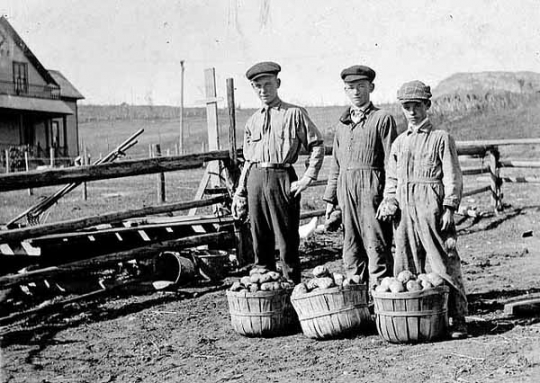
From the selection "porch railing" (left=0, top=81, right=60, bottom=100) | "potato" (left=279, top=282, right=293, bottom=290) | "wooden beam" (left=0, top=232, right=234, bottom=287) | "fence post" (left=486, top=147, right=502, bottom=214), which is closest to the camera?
"potato" (left=279, top=282, right=293, bottom=290)

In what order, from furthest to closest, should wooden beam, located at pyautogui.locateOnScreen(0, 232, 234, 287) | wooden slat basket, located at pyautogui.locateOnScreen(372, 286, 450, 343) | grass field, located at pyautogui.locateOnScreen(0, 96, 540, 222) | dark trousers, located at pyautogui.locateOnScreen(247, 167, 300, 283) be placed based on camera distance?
1. grass field, located at pyautogui.locateOnScreen(0, 96, 540, 222)
2. wooden beam, located at pyautogui.locateOnScreen(0, 232, 234, 287)
3. dark trousers, located at pyautogui.locateOnScreen(247, 167, 300, 283)
4. wooden slat basket, located at pyautogui.locateOnScreen(372, 286, 450, 343)

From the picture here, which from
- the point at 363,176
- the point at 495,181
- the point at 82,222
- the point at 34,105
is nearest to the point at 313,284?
the point at 363,176

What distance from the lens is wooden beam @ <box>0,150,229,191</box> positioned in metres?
6.50

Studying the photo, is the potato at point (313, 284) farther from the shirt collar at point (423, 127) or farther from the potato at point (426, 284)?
the shirt collar at point (423, 127)

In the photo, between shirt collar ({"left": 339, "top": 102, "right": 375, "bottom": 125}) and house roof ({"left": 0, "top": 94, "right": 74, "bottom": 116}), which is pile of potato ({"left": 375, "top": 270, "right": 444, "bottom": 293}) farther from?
house roof ({"left": 0, "top": 94, "right": 74, "bottom": 116})

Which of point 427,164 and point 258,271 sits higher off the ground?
point 427,164

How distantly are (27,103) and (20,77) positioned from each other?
2.21 metres

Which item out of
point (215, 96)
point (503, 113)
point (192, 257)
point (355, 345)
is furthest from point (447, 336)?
point (503, 113)

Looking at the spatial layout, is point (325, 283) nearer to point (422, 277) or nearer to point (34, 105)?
point (422, 277)

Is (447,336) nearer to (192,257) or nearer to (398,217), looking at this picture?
(398,217)

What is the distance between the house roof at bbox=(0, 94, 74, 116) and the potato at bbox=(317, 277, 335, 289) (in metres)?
36.4

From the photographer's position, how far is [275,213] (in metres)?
6.00

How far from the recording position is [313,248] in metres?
9.91

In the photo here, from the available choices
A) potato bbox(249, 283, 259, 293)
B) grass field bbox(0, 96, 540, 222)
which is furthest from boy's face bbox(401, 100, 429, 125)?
grass field bbox(0, 96, 540, 222)
